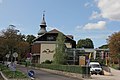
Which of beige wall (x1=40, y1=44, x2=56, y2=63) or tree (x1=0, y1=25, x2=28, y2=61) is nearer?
tree (x1=0, y1=25, x2=28, y2=61)

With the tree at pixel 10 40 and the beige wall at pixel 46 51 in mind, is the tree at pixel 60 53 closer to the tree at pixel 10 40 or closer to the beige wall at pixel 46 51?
the tree at pixel 10 40

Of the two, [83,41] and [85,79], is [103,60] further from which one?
[83,41]

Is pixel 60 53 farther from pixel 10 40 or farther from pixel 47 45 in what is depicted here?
pixel 47 45

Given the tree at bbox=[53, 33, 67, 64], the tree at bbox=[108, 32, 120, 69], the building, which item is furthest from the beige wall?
the tree at bbox=[53, 33, 67, 64]

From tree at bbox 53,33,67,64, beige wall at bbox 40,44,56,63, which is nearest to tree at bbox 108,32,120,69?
tree at bbox 53,33,67,64

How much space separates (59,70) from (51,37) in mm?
37903

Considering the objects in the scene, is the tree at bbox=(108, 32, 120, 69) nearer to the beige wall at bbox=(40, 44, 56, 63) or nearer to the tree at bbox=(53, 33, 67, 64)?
the tree at bbox=(53, 33, 67, 64)

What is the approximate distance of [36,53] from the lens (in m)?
90.8

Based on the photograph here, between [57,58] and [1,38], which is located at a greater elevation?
[1,38]

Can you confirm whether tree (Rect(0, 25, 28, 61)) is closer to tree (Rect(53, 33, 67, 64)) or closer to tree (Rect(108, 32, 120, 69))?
tree (Rect(53, 33, 67, 64))

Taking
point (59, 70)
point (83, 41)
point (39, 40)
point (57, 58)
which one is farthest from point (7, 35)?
point (83, 41)

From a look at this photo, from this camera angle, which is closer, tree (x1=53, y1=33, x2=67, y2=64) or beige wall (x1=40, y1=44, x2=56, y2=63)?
tree (x1=53, y1=33, x2=67, y2=64)

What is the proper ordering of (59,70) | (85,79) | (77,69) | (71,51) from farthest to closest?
(71,51) < (59,70) < (77,69) < (85,79)

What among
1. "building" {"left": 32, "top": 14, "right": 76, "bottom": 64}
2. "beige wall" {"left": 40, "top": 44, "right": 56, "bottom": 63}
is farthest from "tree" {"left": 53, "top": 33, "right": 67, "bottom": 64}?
"beige wall" {"left": 40, "top": 44, "right": 56, "bottom": 63}
